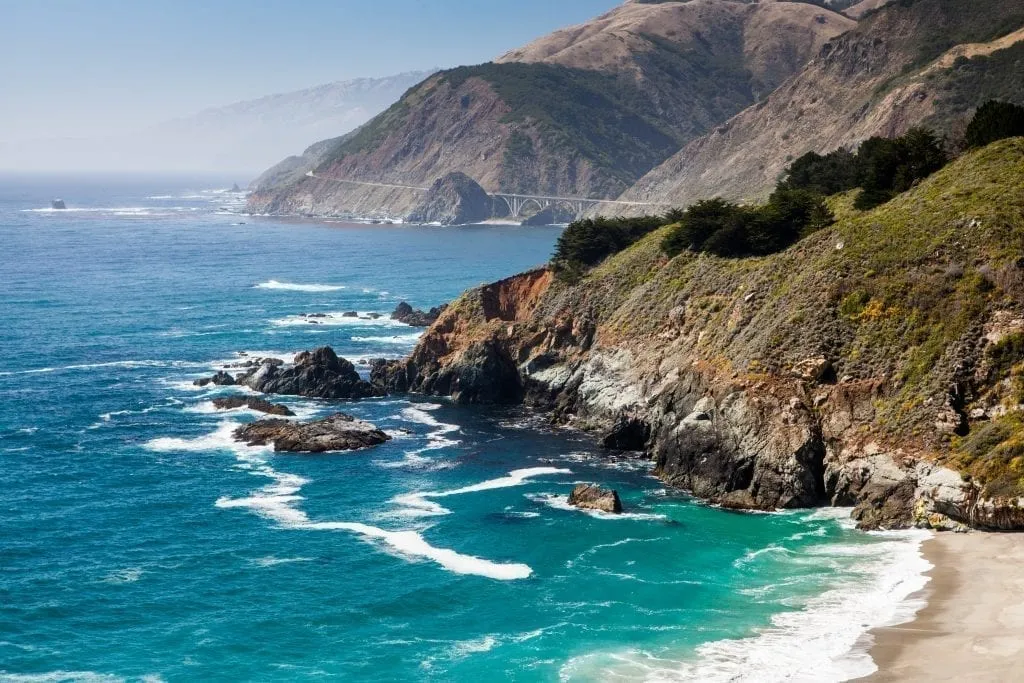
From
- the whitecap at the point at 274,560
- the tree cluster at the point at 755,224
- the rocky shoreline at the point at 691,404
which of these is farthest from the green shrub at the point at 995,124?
the whitecap at the point at 274,560

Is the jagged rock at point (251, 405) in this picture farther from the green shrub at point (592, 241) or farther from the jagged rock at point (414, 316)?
the jagged rock at point (414, 316)

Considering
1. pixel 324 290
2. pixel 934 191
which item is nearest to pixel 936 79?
pixel 324 290

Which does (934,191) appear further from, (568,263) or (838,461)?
(568,263)

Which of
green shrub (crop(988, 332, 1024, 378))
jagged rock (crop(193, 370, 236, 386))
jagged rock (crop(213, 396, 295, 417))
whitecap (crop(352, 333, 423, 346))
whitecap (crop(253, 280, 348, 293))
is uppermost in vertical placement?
green shrub (crop(988, 332, 1024, 378))

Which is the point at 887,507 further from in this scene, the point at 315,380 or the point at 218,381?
the point at 218,381

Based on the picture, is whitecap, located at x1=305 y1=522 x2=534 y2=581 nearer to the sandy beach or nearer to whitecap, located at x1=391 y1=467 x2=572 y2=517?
whitecap, located at x1=391 y1=467 x2=572 y2=517

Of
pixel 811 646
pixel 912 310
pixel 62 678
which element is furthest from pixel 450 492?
pixel 912 310

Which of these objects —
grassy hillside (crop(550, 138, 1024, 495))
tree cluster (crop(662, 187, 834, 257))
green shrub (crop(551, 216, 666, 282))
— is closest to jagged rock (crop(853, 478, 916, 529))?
grassy hillside (crop(550, 138, 1024, 495))
